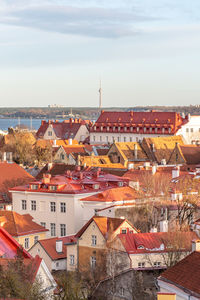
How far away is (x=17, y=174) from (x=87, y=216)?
49.4 ft

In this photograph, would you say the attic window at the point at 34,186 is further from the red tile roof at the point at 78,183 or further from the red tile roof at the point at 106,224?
the red tile roof at the point at 106,224

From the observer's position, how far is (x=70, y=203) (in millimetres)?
51625

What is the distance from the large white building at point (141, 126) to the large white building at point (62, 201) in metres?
63.2

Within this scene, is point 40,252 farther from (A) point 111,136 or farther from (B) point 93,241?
(A) point 111,136

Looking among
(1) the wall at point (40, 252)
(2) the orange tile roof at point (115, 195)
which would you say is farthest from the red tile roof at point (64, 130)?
(1) the wall at point (40, 252)

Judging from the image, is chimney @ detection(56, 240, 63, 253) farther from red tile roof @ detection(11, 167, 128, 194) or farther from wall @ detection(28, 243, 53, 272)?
red tile roof @ detection(11, 167, 128, 194)

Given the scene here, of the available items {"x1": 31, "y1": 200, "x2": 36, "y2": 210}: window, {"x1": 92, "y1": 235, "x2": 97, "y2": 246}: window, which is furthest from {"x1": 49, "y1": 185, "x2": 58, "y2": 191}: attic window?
{"x1": 92, "y1": 235, "x2": 97, "y2": 246}: window

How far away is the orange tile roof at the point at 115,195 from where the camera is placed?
49.1 metres

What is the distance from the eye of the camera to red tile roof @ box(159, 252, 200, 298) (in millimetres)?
27656

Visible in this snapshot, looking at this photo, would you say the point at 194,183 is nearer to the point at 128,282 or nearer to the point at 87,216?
the point at 87,216

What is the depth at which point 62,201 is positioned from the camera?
52188mm

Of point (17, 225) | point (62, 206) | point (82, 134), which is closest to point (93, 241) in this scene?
point (17, 225)

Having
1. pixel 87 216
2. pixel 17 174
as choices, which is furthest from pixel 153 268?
pixel 17 174

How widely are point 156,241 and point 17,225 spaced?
1055 centimetres
